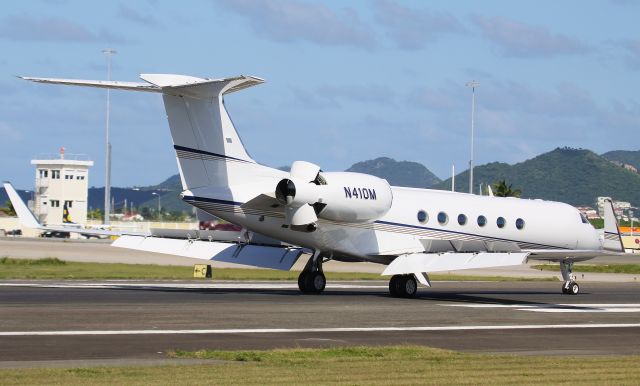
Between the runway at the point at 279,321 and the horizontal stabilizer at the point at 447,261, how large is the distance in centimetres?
91

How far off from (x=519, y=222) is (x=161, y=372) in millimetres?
21739

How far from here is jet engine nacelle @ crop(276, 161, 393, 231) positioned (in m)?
28.4

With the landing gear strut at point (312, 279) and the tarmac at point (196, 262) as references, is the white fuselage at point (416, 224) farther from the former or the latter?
the tarmac at point (196, 262)

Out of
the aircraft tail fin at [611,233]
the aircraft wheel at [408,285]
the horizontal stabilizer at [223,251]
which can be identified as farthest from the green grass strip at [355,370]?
the aircraft tail fin at [611,233]

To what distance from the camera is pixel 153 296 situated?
95.0 feet

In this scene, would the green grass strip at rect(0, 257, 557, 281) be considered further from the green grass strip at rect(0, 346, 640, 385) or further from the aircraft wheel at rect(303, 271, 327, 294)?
the green grass strip at rect(0, 346, 640, 385)

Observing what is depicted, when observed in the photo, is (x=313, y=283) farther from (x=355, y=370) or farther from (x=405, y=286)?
(x=355, y=370)

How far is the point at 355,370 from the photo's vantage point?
14867mm

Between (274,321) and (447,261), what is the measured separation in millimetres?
8611

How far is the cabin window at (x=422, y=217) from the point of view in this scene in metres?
32.2

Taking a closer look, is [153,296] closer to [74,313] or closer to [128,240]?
A: [128,240]

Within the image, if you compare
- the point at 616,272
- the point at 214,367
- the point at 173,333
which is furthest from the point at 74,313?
the point at 616,272

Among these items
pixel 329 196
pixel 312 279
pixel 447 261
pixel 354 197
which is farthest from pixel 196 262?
pixel 447 261

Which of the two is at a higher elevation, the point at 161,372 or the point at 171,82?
the point at 171,82
